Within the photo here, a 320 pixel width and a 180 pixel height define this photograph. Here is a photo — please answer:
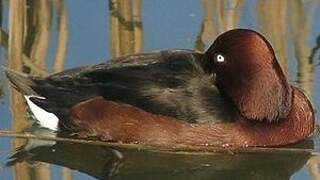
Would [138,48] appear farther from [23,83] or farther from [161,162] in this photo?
[161,162]

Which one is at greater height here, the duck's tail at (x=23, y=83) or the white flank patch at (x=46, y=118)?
the duck's tail at (x=23, y=83)

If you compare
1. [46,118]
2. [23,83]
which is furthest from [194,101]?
[23,83]

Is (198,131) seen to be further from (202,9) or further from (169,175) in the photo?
(202,9)

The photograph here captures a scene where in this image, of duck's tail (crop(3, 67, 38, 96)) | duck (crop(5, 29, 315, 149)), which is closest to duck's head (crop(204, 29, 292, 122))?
duck (crop(5, 29, 315, 149))

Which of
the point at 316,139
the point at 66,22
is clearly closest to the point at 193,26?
the point at 66,22

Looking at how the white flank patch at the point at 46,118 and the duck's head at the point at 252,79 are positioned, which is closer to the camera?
the duck's head at the point at 252,79

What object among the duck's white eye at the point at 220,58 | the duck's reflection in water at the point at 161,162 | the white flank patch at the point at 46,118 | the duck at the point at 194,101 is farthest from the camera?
the white flank patch at the point at 46,118

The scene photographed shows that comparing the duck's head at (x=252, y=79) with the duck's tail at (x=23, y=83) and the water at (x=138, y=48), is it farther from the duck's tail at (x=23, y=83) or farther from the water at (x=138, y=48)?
the duck's tail at (x=23, y=83)

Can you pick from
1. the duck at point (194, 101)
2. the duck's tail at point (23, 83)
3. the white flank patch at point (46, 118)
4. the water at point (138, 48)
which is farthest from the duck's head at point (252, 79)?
the duck's tail at point (23, 83)
